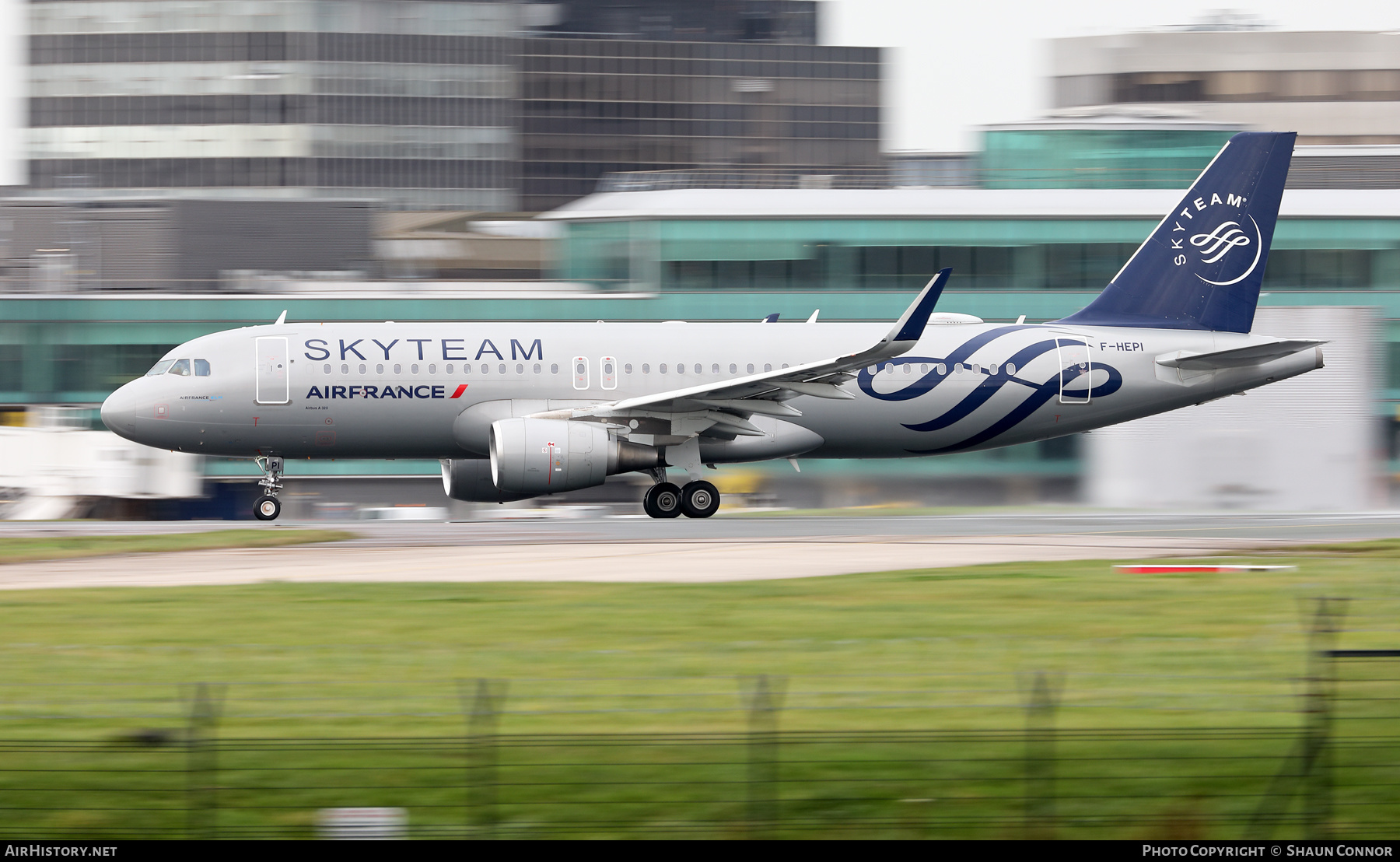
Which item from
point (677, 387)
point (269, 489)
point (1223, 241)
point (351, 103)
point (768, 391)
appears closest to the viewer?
point (768, 391)

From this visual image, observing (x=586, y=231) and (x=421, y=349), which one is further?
(x=586, y=231)

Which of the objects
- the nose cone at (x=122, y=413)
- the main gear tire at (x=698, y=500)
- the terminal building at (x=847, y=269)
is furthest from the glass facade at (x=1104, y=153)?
the nose cone at (x=122, y=413)

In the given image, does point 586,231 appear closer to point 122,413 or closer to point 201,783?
point 122,413

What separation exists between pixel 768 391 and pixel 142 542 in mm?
11003

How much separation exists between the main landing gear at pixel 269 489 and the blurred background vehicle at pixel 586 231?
35.3 feet

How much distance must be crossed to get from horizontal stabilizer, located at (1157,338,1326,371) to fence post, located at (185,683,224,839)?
84.2 feet

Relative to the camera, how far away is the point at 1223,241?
33.6 meters

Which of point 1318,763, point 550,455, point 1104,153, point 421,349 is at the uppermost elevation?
point 1104,153

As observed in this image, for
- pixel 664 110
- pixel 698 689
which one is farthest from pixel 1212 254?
pixel 664 110

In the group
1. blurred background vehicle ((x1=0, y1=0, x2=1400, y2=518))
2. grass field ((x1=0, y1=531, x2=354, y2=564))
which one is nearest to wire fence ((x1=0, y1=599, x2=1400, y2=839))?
grass field ((x1=0, y1=531, x2=354, y2=564))

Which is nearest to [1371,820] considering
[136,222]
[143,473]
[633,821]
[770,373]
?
[633,821]

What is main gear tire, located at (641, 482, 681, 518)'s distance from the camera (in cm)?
3098

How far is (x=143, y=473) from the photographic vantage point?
4188cm
